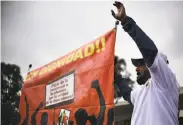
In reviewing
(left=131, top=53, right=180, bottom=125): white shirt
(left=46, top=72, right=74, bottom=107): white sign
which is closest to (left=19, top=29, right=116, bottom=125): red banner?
(left=46, top=72, right=74, bottom=107): white sign

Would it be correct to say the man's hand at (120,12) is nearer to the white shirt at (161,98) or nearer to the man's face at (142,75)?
the white shirt at (161,98)

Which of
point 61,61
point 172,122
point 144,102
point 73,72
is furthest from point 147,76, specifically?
point 61,61

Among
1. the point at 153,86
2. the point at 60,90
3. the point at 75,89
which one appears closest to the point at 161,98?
the point at 153,86

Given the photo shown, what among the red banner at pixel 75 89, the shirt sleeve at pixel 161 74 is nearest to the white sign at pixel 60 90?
the red banner at pixel 75 89

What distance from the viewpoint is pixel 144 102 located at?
8.90 ft

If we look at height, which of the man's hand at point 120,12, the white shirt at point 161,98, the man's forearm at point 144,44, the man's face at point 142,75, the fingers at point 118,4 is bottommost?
the white shirt at point 161,98

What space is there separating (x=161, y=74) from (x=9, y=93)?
44.6ft

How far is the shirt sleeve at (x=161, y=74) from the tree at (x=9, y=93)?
10608 mm

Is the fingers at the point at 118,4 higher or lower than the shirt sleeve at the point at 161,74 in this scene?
higher

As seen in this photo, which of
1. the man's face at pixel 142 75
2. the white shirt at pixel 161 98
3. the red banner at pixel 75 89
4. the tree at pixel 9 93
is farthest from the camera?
the tree at pixel 9 93

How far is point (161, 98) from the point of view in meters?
2.57

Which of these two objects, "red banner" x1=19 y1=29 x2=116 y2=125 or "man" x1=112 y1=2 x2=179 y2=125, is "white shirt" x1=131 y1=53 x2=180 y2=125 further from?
"red banner" x1=19 y1=29 x2=116 y2=125

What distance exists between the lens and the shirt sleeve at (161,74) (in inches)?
96.3

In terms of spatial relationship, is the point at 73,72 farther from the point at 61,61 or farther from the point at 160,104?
the point at 160,104
